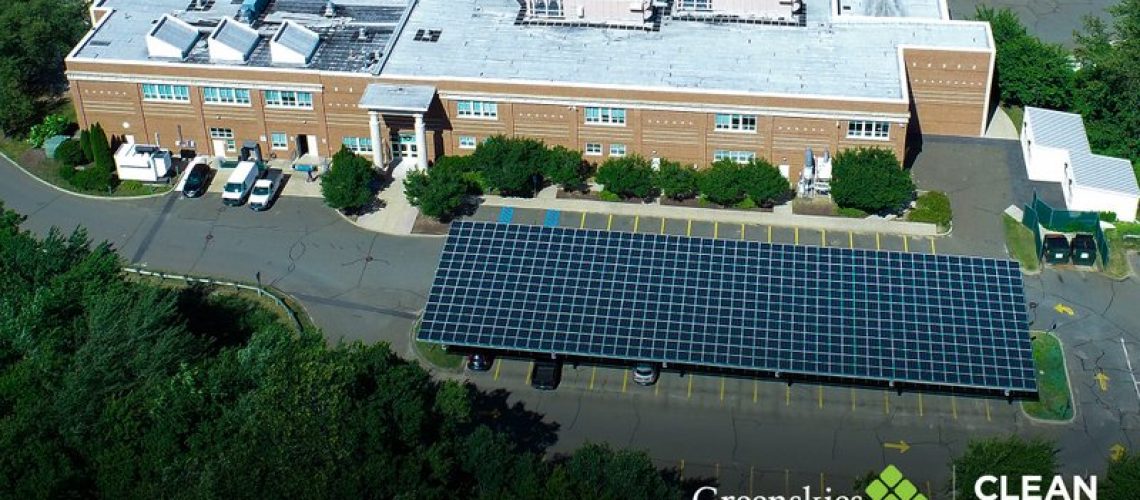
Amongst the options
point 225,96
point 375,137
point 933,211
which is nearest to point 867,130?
point 933,211

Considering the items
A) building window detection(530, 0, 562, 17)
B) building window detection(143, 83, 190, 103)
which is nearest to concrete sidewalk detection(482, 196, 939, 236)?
building window detection(530, 0, 562, 17)

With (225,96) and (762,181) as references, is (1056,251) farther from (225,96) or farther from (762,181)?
(225,96)

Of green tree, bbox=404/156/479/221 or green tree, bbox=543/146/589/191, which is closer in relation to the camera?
green tree, bbox=404/156/479/221

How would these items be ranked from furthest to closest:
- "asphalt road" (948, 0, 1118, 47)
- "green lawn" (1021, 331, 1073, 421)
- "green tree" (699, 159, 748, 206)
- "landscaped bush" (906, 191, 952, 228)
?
1. "asphalt road" (948, 0, 1118, 47)
2. "green tree" (699, 159, 748, 206)
3. "landscaped bush" (906, 191, 952, 228)
4. "green lawn" (1021, 331, 1073, 421)

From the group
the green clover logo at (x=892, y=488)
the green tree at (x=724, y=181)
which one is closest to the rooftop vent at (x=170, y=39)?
the green tree at (x=724, y=181)

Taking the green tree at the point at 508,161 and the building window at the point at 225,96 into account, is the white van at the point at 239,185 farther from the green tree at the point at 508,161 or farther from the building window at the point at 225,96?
the green tree at the point at 508,161

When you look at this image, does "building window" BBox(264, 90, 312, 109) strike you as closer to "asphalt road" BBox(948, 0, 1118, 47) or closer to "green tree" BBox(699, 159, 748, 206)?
"green tree" BBox(699, 159, 748, 206)

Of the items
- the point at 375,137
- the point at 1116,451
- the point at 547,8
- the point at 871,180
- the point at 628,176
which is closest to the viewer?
the point at 1116,451
